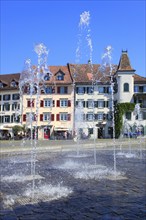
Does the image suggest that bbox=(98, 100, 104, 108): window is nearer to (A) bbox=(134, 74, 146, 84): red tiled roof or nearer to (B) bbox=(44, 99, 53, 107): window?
(A) bbox=(134, 74, 146, 84): red tiled roof

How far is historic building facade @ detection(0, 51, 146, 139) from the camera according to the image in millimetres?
61406

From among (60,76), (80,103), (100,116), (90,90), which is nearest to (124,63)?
(90,90)

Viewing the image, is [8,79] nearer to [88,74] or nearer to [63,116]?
[63,116]

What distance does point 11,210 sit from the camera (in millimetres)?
6793

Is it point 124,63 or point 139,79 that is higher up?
point 124,63

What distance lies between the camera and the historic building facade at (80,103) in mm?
61406

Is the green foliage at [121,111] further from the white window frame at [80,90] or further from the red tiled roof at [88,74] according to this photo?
the white window frame at [80,90]

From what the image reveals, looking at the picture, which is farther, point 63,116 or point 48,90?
point 48,90

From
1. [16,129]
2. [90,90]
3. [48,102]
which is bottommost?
[16,129]

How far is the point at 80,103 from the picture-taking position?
62.7 m

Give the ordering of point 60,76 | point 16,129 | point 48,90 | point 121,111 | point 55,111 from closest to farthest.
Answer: point 16,129 → point 121,111 → point 55,111 → point 60,76 → point 48,90

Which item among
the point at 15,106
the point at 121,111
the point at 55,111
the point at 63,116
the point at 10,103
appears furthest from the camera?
the point at 10,103

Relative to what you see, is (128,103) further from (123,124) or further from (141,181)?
(141,181)

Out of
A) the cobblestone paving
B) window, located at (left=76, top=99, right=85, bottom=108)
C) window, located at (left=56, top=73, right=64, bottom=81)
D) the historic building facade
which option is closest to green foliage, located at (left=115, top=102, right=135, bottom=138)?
the historic building facade
